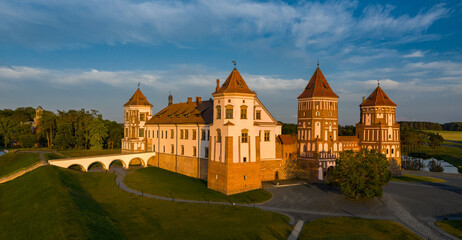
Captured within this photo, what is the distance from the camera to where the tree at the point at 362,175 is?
121 ft

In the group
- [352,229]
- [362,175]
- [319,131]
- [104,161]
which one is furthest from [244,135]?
[104,161]

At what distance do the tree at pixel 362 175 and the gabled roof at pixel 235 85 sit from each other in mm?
15633

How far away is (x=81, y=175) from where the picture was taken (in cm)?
4856

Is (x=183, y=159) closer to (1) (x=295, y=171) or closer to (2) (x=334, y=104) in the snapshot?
(1) (x=295, y=171)

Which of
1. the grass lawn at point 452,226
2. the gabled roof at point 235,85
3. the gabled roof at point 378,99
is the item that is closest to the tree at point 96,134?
the gabled roof at point 235,85

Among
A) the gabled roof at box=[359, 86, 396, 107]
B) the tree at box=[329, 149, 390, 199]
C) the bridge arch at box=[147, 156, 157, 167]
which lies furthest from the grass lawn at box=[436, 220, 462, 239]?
the bridge arch at box=[147, 156, 157, 167]

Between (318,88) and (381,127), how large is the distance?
1840cm

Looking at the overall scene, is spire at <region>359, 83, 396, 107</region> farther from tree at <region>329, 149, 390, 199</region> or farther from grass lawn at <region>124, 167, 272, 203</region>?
grass lawn at <region>124, 167, 272, 203</region>

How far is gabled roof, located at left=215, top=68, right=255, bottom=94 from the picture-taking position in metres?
41.1

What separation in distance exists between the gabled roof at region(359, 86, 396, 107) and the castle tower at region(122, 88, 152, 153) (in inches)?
1848

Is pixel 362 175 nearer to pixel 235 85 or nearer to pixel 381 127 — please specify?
pixel 235 85

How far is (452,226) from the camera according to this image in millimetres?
28703

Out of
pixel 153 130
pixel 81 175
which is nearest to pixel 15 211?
pixel 81 175

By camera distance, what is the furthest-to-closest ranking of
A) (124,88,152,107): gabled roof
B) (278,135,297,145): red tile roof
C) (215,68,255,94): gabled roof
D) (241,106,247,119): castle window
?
1. (124,88,152,107): gabled roof
2. (278,135,297,145): red tile roof
3. (241,106,247,119): castle window
4. (215,68,255,94): gabled roof
